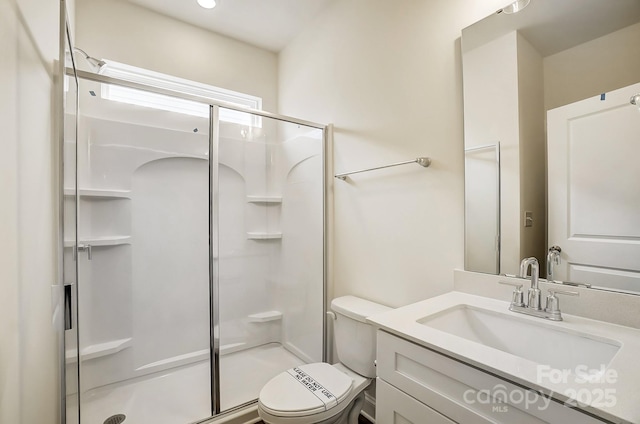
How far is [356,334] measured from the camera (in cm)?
158

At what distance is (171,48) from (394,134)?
186 centimetres

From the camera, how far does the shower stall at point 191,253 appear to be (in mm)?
1753

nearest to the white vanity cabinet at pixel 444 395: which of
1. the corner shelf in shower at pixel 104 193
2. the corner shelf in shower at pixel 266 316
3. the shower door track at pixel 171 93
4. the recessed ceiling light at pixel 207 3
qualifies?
the corner shelf in shower at pixel 266 316

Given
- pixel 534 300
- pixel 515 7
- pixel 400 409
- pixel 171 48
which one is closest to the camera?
pixel 400 409

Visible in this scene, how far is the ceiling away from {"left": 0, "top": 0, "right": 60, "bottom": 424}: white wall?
4.50ft

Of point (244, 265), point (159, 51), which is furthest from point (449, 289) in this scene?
point (159, 51)

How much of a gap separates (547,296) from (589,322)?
127 millimetres

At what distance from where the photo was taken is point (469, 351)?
0.79m

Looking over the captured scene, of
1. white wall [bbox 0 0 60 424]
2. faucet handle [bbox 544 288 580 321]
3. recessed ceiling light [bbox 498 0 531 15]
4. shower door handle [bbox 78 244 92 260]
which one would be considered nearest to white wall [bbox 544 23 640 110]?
recessed ceiling light [bbox 498 0 531 15]

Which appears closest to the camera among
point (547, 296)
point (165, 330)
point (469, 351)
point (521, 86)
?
point (469, 351)

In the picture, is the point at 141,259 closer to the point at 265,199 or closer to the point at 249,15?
the point at 265,199

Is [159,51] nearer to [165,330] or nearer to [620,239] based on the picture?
[165,330]

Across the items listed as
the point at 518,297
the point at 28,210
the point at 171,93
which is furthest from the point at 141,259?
the point at 518,297

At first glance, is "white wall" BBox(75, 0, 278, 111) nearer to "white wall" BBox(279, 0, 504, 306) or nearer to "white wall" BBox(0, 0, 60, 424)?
"white wall" BBox(279, 0, 504, 306)
